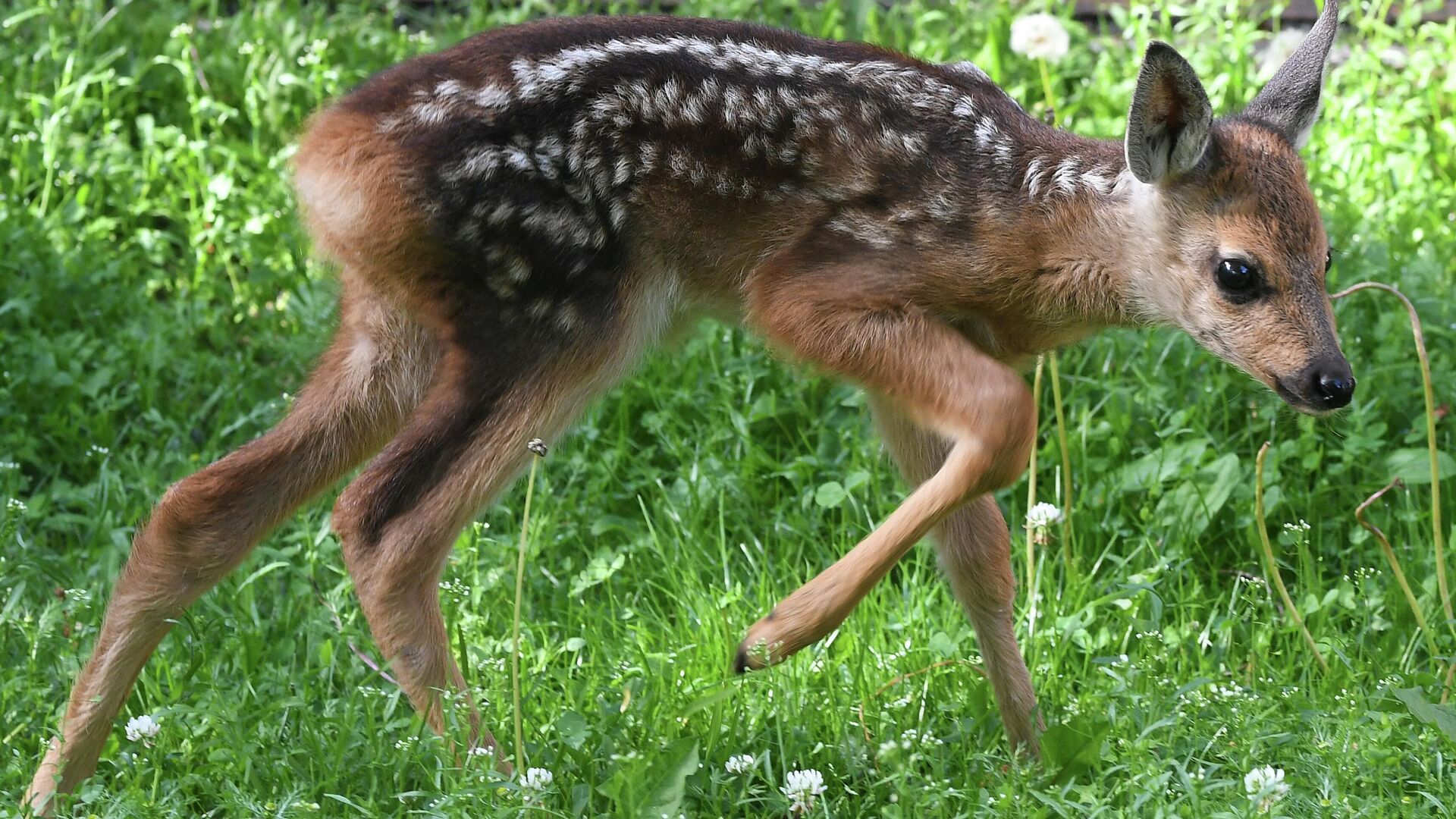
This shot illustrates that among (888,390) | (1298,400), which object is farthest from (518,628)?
(1298,400)

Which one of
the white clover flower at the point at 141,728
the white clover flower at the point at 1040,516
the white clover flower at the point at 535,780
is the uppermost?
the white clover flower at the point at 141,728

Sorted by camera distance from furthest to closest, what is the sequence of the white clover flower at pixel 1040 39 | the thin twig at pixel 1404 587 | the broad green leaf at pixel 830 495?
the white clover flower at pixel 1040 39 < the broad green leaf at pixel 830 495 < the thin twig at pixel 1404 587

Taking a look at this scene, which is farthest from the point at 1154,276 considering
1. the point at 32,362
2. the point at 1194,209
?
the point at 32,362

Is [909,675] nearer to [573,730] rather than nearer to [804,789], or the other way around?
[804,789]

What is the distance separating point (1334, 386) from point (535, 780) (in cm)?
190

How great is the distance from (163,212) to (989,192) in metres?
3.51

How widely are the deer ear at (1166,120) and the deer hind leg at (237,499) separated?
1.76 m

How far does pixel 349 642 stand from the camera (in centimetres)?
462

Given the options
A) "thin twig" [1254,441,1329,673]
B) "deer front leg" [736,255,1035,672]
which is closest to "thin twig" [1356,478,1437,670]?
"thin twig" [1254,441,1329,673]

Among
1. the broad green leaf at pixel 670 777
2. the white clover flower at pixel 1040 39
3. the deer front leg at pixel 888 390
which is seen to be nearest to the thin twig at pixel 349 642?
the broad green leaf at pixel 670 777

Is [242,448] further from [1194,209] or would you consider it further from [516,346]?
[1194,209]

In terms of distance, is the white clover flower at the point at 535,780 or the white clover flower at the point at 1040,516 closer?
the white clover flower at the point at 535,780

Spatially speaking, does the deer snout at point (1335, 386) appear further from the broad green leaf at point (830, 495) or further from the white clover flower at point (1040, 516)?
the broad green leaf at point (830, 495)

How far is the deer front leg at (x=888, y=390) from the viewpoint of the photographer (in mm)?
3678
